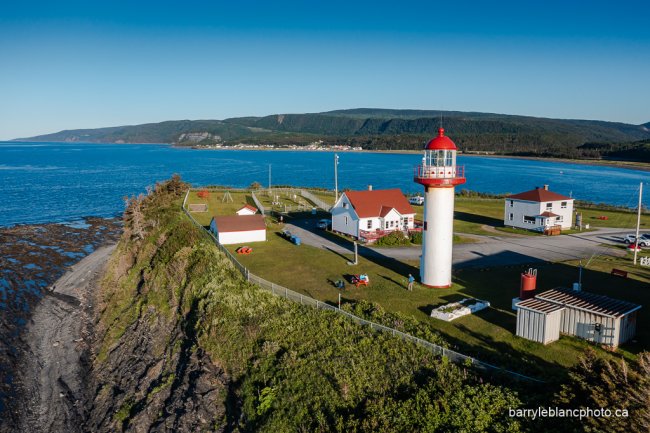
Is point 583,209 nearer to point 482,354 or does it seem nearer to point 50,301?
point 482,354

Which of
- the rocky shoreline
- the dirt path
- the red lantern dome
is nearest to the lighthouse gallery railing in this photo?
the red lantern dome

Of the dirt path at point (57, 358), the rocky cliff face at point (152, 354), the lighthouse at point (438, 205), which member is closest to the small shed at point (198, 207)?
the rocky cliff face at point (152, 354)

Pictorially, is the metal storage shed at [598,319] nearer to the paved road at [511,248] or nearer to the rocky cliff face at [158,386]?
the paved road at [511,248]

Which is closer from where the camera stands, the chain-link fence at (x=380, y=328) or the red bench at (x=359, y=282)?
the chain-link fence at (x=380, y=328)

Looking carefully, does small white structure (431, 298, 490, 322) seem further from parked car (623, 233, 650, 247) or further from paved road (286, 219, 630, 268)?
parked car (623, 233, 650, 247)

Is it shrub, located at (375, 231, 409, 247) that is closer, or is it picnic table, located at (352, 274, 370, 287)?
picnic table, located at (352, 274, 370, 287)

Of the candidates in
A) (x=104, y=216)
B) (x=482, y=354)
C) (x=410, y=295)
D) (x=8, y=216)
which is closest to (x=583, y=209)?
(x=410, y=295)

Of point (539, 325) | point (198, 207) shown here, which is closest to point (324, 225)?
point (198, 207)
